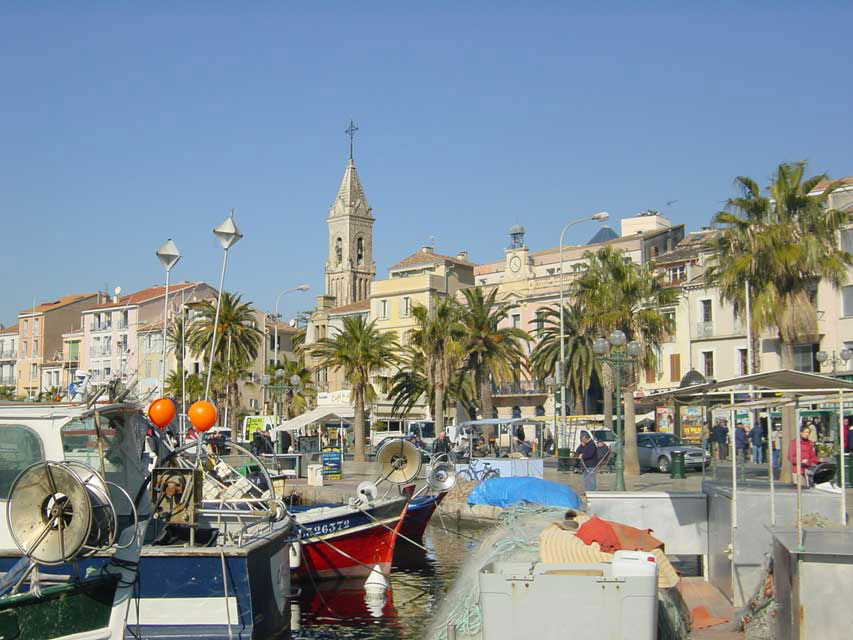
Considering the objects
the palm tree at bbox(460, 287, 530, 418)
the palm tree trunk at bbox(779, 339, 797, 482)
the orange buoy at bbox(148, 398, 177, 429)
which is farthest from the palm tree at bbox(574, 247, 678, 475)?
the orange buoy at bbox(148, 398, 177, 429)

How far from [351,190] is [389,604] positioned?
128m

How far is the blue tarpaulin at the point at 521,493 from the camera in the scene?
25.1m

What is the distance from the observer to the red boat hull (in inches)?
819

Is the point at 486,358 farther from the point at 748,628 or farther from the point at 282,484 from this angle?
the point at 748,628

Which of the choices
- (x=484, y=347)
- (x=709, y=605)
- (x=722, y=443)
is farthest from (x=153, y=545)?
(x=484, y=347)

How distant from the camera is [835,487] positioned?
44.2ft

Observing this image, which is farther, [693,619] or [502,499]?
[502,499]

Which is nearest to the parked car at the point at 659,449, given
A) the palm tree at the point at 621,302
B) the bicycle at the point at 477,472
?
the palm tree at the point at 621,302

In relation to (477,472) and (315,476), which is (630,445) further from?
(315,476)

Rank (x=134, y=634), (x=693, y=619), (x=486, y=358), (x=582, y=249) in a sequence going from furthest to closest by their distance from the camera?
(x=582, y=249), (x=486, y=358), (x=134, y=634), (x=693, y=619)

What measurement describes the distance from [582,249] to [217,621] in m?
69.3

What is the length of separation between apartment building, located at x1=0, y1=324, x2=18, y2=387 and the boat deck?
104252mm

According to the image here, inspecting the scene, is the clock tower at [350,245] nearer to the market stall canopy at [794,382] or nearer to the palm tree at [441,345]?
the palm tree at [441,345]

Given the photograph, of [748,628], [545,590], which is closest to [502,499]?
[748,628]
